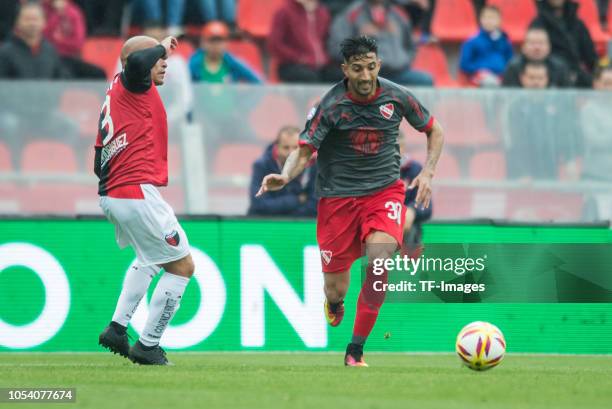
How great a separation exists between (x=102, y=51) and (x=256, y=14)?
2.54 m

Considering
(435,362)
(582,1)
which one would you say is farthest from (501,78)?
(435,362)

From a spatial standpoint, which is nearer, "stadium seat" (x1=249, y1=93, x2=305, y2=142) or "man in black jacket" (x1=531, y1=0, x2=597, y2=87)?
"stadium seat" (x1=249, y1=93, x2=305, y2=142)

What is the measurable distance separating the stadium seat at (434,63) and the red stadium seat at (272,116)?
3.88 meters

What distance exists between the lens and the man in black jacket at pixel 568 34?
1666cm

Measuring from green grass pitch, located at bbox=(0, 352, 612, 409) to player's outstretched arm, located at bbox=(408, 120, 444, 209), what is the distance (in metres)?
1.29

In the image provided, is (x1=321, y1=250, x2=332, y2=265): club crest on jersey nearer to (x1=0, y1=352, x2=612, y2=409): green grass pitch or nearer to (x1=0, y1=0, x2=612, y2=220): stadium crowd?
(x1=0, y1=352, x2=612, y2=409): green grass pitch

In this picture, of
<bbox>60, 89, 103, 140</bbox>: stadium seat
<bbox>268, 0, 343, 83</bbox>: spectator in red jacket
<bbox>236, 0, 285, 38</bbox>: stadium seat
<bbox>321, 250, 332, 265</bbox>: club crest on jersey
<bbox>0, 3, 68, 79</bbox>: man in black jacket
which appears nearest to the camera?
<bbox>321, 250, 332, 265</bbox>: club crest on jersey

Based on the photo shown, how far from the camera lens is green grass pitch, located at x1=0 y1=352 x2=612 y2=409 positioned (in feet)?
23.2

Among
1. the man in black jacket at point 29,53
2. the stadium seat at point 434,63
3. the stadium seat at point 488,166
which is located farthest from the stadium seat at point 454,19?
the man in black jacket at point 29,53

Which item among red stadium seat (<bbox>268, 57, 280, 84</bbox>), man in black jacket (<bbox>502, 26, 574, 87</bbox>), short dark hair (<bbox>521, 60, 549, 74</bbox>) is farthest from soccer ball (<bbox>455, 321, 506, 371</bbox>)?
red stadium seat (<bbox>268, 57, 280, 84</bbox>)

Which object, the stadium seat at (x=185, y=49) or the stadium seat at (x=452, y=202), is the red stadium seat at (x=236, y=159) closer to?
the stadium seat at (x=452, y=202)

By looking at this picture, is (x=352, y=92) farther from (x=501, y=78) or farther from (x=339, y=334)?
(x=501, y=78)

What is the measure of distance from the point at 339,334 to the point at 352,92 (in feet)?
11.2

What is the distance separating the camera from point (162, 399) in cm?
709
